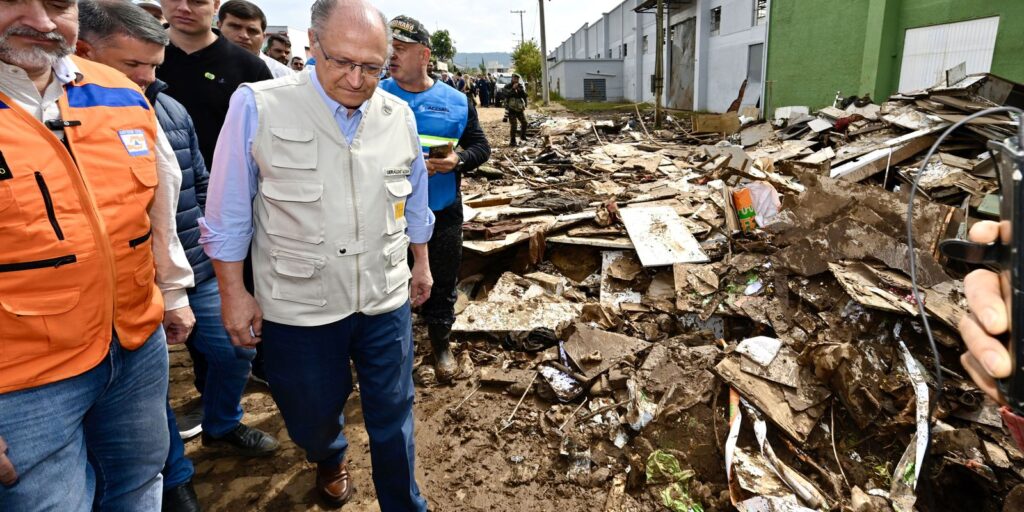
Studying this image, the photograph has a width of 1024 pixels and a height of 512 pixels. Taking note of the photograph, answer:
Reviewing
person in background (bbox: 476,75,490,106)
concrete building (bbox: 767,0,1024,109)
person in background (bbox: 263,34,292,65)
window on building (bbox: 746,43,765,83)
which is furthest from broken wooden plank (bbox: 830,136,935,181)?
person in background (bbox: 476,75,490,106)

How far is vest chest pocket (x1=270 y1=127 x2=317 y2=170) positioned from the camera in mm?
1875

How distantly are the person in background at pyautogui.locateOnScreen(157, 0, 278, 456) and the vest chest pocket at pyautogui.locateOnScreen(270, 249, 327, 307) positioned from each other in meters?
1.03

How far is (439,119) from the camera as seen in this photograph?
3467 mm

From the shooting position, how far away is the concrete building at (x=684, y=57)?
20.0 metres

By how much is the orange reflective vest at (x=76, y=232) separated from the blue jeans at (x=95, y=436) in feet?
0.23

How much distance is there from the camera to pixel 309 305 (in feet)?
6.61

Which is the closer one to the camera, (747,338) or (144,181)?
(144,181)

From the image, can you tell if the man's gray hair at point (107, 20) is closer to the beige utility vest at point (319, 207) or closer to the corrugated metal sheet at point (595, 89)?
the beige utility vest at point (319, 207)

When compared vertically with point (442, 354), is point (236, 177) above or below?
above

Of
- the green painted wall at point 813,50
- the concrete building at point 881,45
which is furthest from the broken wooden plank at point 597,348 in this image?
the green painted wall at point 813,50

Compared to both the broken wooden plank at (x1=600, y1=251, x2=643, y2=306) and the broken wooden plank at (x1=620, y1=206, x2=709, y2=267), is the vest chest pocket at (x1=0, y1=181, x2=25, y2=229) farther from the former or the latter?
the broken wooden plank at (x1=620, y1=206, x2=709, y2=267)

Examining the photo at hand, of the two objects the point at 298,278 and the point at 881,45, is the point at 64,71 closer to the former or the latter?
the point at 298,278

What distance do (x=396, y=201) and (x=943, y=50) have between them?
536 inches

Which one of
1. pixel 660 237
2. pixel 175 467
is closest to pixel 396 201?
pixel 175 467
